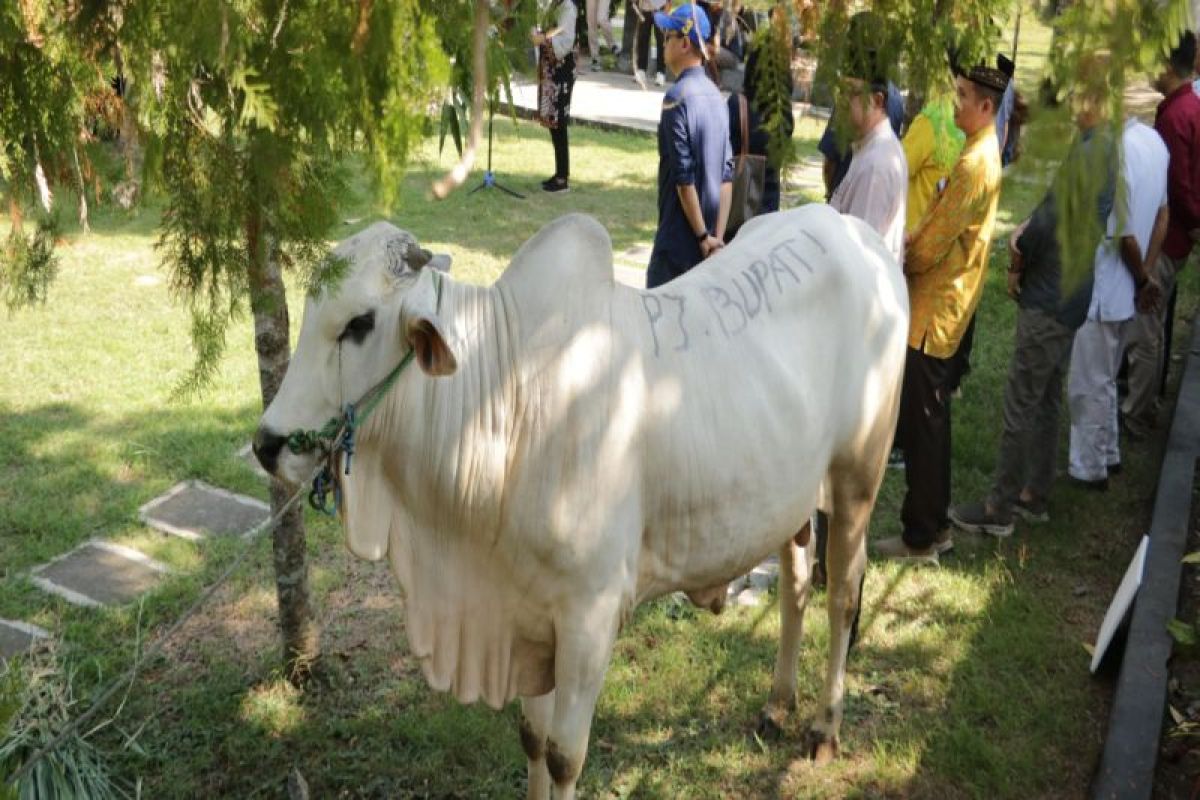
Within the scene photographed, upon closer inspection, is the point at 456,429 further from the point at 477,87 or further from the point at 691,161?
the point at 691,161

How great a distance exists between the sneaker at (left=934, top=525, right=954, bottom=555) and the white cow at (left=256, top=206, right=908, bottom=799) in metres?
1.92

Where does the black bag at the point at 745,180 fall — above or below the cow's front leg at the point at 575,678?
above

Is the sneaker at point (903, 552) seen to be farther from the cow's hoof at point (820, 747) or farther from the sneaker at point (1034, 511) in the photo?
the cow's hoof at point (820, 747)

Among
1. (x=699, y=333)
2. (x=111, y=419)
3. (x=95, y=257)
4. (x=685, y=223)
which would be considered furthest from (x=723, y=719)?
(x=95, y=257)

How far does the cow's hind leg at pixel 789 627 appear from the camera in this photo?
4211mm

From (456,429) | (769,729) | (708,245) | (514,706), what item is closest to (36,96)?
(456,429)

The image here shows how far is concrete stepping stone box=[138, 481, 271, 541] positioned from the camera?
5297 millimetres

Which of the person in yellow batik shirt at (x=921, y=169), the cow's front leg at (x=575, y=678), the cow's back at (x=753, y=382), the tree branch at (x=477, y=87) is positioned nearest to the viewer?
the tree branch at (x=477, y=87)

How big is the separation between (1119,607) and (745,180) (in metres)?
2.86

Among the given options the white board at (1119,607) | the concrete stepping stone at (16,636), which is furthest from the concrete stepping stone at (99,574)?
the white board at (1119,607)

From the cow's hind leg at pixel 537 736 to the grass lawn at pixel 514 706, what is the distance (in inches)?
11.4

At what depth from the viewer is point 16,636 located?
14.8ft

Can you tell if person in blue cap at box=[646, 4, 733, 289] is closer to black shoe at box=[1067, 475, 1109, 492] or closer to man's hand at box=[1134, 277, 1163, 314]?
man's hand at box=[1134, 277, 1163, 314]

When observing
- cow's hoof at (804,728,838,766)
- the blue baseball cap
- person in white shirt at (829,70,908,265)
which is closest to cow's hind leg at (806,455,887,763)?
cow's hoof at (804,728,838,766)
